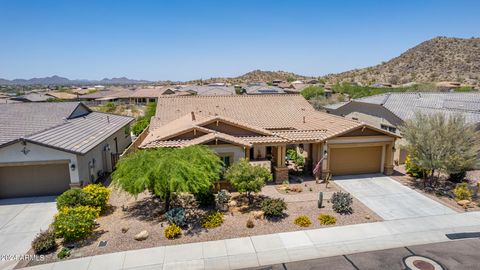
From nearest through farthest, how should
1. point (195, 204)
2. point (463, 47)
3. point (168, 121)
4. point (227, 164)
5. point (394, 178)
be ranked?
1. point (195, 204)
2. point (227, 164)
3. point (394, 178)
4. point (168, 121)
5. point (463, 47)

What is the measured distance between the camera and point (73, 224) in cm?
1233

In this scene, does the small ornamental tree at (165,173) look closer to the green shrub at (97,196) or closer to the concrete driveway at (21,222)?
the green shrub at (97,196)

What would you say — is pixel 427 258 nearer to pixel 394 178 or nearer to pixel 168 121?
pixel 394 178

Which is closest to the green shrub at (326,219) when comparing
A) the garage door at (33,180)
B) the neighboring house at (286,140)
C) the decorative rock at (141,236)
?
the neighboring house at (286,140)

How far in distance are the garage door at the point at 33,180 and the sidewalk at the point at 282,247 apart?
779 centimetres

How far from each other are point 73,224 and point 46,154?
6.38 m

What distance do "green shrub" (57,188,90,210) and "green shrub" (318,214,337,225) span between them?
11172mm

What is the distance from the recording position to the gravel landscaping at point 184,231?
1245 cm

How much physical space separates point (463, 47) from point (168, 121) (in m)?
97.4

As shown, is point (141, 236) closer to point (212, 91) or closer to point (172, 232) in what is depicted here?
point (172, 232)

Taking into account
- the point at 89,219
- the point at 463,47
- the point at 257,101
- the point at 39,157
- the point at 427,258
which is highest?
the point at 463,47

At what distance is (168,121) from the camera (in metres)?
27.3

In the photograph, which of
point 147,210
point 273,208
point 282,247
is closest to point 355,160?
point 273,208

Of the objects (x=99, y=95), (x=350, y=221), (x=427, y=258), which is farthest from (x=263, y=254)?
(x=99, y=95)
